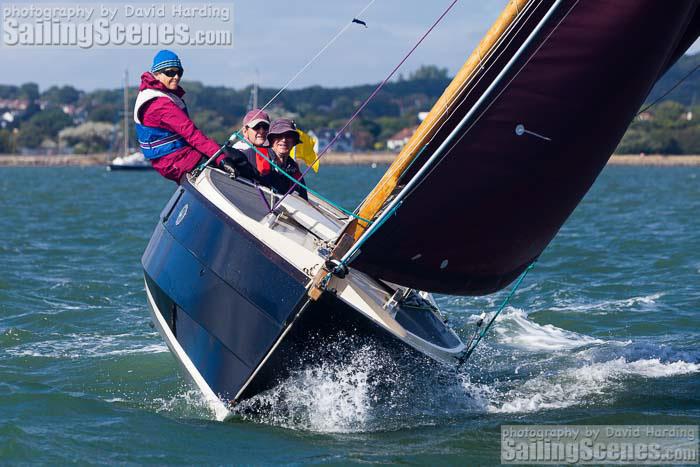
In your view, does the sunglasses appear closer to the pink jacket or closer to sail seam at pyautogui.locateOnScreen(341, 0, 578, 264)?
the pink jacket

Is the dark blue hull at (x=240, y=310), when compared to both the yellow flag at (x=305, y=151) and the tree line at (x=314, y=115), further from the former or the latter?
the tree line at (x=314, y=115)

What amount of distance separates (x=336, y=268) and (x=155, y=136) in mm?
1838

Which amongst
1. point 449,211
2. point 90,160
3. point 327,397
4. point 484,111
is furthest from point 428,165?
point 90,160

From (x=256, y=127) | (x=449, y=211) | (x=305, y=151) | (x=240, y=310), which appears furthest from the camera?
(x=305, y=151)

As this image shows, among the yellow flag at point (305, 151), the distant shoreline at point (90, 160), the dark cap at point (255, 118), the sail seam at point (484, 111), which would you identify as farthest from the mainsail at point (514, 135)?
the distant shoreline at point (90, 160)

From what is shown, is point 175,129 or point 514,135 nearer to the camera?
point 514,135

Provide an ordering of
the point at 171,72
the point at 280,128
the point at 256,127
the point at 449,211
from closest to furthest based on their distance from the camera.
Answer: the point at 449,211, the point at 171,72, the point at 280,128, the point at 256,127

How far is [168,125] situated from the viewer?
730 cm

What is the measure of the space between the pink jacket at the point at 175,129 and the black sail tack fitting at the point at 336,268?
149 cm

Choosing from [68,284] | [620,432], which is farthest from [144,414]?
[68,284]

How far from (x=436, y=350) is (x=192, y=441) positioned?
152 cm

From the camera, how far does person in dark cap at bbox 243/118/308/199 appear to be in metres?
7.57

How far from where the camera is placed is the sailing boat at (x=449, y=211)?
6.21 m

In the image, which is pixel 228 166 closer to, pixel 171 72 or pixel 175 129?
pixel 175 129
